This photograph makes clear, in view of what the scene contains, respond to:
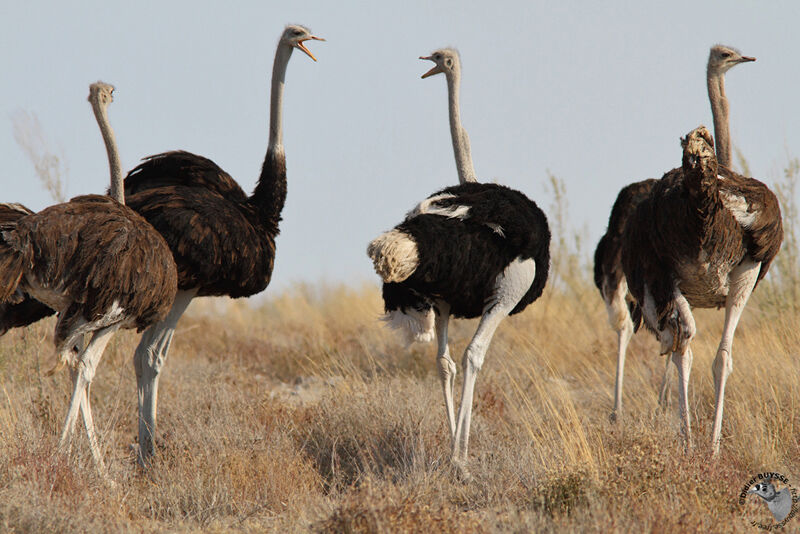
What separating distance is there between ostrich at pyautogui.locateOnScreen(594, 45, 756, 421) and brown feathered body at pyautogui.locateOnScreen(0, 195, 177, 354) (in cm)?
313

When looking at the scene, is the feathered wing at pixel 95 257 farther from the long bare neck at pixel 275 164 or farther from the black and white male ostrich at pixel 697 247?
the black and white male ostrich at pixel 697 247

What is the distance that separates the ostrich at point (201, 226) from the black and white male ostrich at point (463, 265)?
0.99 metres

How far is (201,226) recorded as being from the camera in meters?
5.48

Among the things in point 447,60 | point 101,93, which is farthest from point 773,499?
point 101,93

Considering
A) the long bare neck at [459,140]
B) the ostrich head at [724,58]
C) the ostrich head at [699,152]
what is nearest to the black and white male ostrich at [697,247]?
the ostrich head at [699,152]

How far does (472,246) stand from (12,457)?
101 inches

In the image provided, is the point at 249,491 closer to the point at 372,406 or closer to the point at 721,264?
the point at 372,406

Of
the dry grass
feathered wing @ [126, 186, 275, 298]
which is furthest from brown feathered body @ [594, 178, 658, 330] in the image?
feathered wing @ [126, 186, 275, 298]

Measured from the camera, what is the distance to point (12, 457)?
4.52 meters

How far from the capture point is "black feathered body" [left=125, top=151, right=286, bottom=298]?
5.47 m

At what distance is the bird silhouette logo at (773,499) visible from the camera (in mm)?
4059

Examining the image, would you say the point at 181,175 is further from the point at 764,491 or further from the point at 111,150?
the point at 764,491

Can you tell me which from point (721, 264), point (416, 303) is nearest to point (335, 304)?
point (416, 303)

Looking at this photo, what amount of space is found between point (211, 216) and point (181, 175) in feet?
2.46
